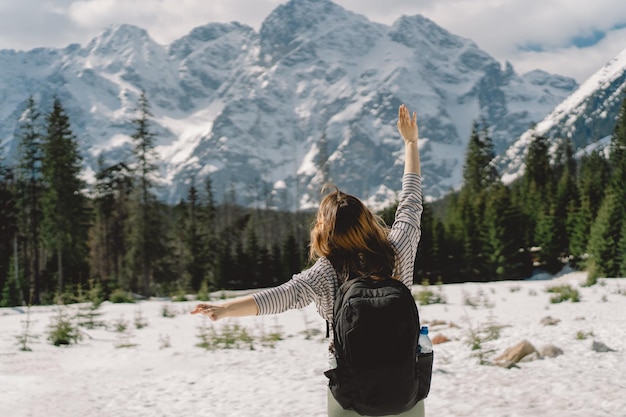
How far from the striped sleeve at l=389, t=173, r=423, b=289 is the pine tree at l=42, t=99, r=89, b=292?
41866mm

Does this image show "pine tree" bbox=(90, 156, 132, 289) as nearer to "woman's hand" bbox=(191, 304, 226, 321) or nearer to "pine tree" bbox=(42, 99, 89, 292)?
"pine tree" bbox=(42, 99, 89, 292)

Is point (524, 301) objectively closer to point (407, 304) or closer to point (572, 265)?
point (407, 304)

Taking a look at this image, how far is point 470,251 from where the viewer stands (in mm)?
57719

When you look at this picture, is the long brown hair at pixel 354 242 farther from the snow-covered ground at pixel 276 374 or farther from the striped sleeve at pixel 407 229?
the snow-covered ground at pixel 276 374

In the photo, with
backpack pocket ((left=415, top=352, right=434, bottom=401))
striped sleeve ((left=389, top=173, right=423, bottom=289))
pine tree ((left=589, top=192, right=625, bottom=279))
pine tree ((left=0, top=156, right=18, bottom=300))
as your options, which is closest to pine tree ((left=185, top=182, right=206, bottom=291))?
pine tree ((left=0, top=156, right=18, bottom=300))

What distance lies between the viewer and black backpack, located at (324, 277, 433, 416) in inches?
105

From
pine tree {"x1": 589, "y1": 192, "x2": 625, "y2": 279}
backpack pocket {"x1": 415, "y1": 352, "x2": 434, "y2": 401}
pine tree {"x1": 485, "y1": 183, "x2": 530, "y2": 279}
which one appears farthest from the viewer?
pine tree {"x1": 485, "y1": 183, "x2": 530, "y2": 279}

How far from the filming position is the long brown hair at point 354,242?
2.93 meters

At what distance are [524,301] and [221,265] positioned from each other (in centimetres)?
4870

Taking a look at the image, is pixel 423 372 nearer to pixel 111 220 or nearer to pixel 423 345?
pixel 423 345

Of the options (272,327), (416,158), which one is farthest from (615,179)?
(416,158)

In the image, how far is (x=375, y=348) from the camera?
2668 mm

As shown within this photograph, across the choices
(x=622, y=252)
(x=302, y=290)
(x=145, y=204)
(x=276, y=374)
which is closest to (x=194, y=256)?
(x=145, y=204)

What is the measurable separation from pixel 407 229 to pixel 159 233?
46242 mm
